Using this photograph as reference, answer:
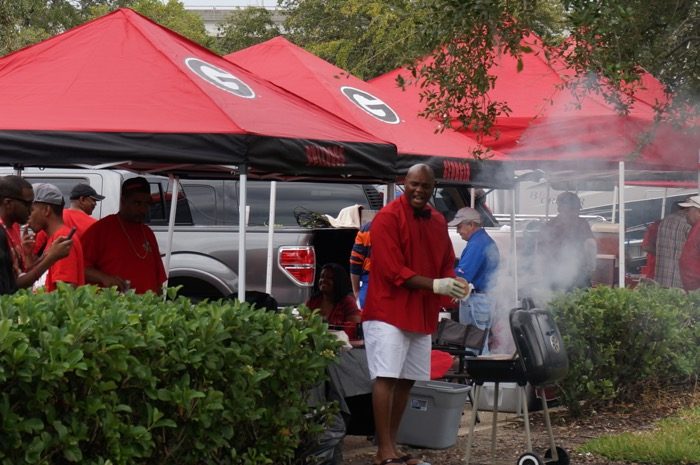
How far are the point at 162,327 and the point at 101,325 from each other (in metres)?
0.47

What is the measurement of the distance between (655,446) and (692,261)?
491 centimetres

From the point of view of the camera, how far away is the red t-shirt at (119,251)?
803 centimetres

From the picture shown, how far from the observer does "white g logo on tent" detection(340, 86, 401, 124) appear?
33.1ft

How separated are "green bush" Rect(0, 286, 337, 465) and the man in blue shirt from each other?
405cm

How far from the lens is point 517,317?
7.60m

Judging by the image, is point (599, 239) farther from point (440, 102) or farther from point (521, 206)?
point (440, 102)

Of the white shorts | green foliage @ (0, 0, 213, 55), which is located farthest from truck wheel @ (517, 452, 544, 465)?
green foliage @ (0, 0, 213, 55)

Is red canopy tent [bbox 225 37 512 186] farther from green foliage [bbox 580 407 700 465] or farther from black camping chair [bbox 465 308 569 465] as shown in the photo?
green foliage [bbox 580 407 700 465]

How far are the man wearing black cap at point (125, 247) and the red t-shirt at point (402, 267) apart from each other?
153cm

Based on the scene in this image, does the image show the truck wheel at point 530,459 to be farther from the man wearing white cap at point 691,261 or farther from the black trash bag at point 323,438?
the man wearing white cap at point 691,261

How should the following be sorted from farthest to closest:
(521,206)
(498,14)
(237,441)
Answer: (521,206) → (498,14) → (237,441)

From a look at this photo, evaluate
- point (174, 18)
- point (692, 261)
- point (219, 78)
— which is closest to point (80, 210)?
point (219, 78)

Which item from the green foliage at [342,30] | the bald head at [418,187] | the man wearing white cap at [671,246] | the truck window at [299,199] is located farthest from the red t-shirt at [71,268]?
the green foliage at [342,30]

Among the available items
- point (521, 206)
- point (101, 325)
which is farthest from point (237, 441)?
point (521, 206)
